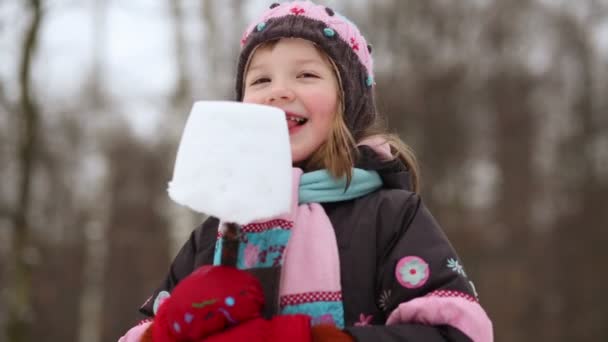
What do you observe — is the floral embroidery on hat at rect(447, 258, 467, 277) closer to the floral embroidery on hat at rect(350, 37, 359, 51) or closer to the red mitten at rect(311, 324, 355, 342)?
the red mitten at rect(311, 324, 355, 342)

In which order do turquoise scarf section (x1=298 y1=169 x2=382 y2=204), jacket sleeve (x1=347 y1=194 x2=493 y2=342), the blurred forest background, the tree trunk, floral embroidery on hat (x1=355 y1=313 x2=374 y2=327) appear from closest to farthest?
1. jacket sleeve (x1=347 y1=194 x2=493 y2=342)
2. floral embroidery on hat (x1=355 y1=313 x2=374 y2=327)
3. turquoise scarf section (x1=298 y1=169 x2=382 y2=204)
4. the tree trunk
5. the blurred forest background

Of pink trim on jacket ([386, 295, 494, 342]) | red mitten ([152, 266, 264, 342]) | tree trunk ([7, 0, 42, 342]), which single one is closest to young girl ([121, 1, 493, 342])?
pink trim on jacket ([386, 295, 494, 342])

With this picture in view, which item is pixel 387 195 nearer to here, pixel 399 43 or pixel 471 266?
pixel 471 266

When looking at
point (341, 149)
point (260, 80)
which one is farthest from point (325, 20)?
point (341, 149)

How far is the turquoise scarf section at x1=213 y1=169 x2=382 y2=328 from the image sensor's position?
1710mm

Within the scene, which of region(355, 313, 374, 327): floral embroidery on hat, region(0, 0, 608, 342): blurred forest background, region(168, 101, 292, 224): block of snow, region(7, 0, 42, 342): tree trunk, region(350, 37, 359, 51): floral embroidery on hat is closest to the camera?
region(168, 101, 292, 224): block of snow

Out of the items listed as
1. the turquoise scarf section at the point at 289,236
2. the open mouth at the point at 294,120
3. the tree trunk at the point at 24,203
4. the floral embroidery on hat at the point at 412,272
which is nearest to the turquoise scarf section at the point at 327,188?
the turquoise scarf section at the point at 289,236

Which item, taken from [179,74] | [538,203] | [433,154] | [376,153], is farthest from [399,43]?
[376,153]

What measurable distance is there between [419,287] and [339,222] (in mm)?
272

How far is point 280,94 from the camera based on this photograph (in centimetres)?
193

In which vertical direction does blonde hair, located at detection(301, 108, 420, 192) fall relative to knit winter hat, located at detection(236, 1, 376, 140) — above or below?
below

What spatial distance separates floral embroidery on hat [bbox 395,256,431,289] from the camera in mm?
1702

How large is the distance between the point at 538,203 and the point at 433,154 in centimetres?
265

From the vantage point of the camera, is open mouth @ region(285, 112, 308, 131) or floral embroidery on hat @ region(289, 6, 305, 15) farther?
floral embroidery on hat @ region(289, 6, 305, 15)
